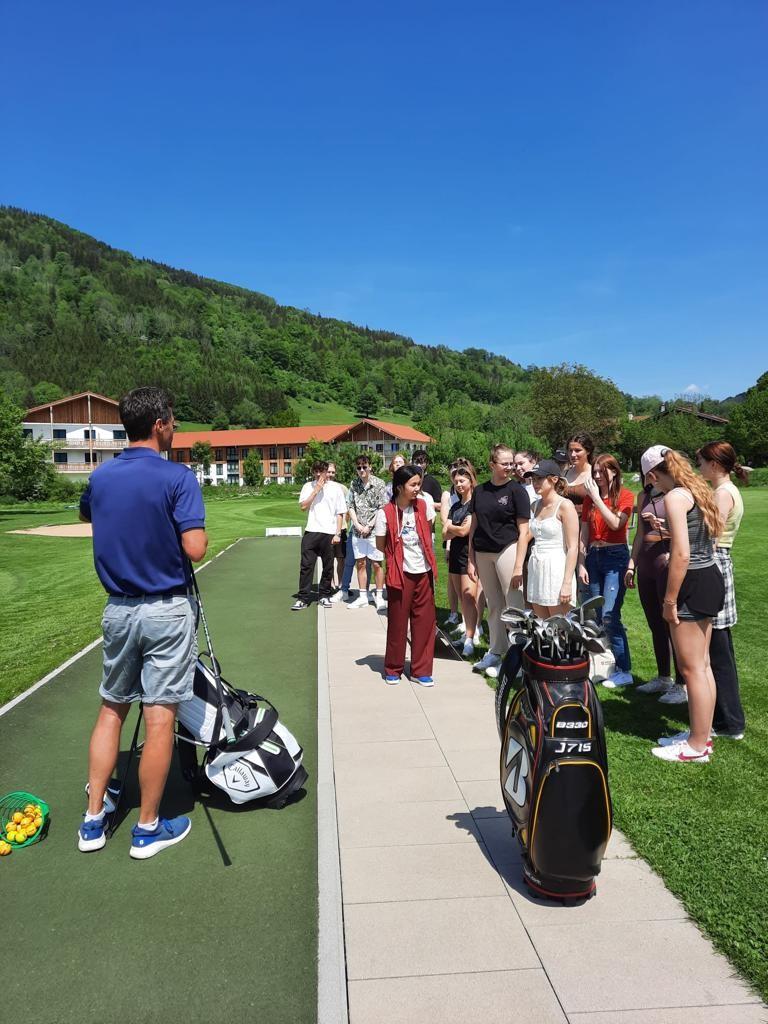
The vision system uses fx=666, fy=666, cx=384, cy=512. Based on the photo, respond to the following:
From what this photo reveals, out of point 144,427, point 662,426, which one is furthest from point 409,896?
point 662,426

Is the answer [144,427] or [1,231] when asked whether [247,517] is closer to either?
[144,427]

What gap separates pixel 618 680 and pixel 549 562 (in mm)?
1546

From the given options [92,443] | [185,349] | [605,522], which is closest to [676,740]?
[605,522]

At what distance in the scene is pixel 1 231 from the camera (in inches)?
7446

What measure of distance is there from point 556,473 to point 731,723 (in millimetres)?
2279

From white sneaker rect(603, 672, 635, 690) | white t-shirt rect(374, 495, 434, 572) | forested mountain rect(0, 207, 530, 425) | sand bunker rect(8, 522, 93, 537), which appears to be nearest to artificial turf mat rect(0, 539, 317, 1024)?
white t-shirt rect(374, 495, 434, 572)

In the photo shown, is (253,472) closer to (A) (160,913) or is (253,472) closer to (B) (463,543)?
(B) (463,543)

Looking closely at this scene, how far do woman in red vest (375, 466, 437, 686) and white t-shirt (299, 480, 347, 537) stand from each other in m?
3.50

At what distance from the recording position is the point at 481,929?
2.86m

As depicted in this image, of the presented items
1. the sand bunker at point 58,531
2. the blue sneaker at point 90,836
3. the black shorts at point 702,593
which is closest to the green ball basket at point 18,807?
the blue sneaker at point 90,836

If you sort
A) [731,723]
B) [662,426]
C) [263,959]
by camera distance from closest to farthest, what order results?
[263,959]
[731,723]
[662,426]

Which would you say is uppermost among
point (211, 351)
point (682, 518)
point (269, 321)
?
point (269, 321)

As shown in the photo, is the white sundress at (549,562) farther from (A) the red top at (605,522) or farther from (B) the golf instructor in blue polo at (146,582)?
(B) the golf instructor in blue polo at (146,582)

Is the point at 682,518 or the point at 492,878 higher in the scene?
the point at 682,518
